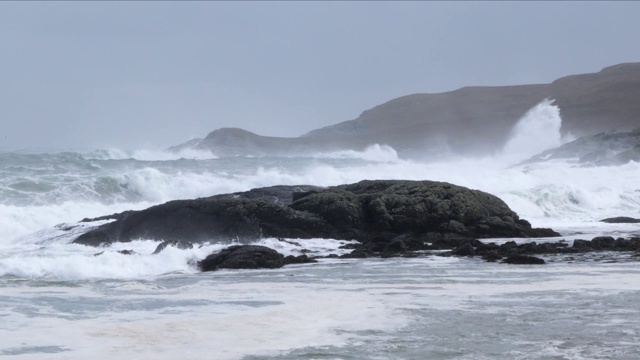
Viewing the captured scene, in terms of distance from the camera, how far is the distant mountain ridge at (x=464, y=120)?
4141 inches

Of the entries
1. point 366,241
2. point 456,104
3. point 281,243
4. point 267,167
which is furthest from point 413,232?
point 456,104

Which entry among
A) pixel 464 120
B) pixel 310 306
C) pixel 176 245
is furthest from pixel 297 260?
pixel 464 120

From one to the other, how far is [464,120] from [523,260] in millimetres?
108910

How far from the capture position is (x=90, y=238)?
20.7 metres

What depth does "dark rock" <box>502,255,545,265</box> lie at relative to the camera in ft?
55.2

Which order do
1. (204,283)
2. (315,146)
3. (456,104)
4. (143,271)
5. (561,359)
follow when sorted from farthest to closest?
(456,104) → (315,146) → (143,271) → (204,283) → (561,359)

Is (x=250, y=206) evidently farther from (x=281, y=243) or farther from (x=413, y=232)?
(x=413, y=232)

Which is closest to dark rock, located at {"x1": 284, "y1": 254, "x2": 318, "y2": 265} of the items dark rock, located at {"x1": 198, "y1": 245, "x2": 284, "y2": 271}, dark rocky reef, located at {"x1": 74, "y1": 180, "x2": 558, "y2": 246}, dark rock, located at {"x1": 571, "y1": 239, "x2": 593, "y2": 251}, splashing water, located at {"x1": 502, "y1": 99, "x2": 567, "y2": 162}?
dark rock, located at {"x1": 198, "y1": 245, "x2": 284, "y2": 271}

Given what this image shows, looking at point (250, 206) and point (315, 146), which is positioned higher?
point (315, 146)

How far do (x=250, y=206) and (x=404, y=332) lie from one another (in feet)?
41.0

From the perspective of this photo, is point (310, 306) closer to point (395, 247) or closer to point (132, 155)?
point (395, 247)

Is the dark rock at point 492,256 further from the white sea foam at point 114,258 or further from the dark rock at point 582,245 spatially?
the white sea foam at point 114,258

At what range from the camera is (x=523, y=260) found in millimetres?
16953

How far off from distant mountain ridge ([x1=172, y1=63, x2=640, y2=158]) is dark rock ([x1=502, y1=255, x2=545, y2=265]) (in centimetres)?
7479
